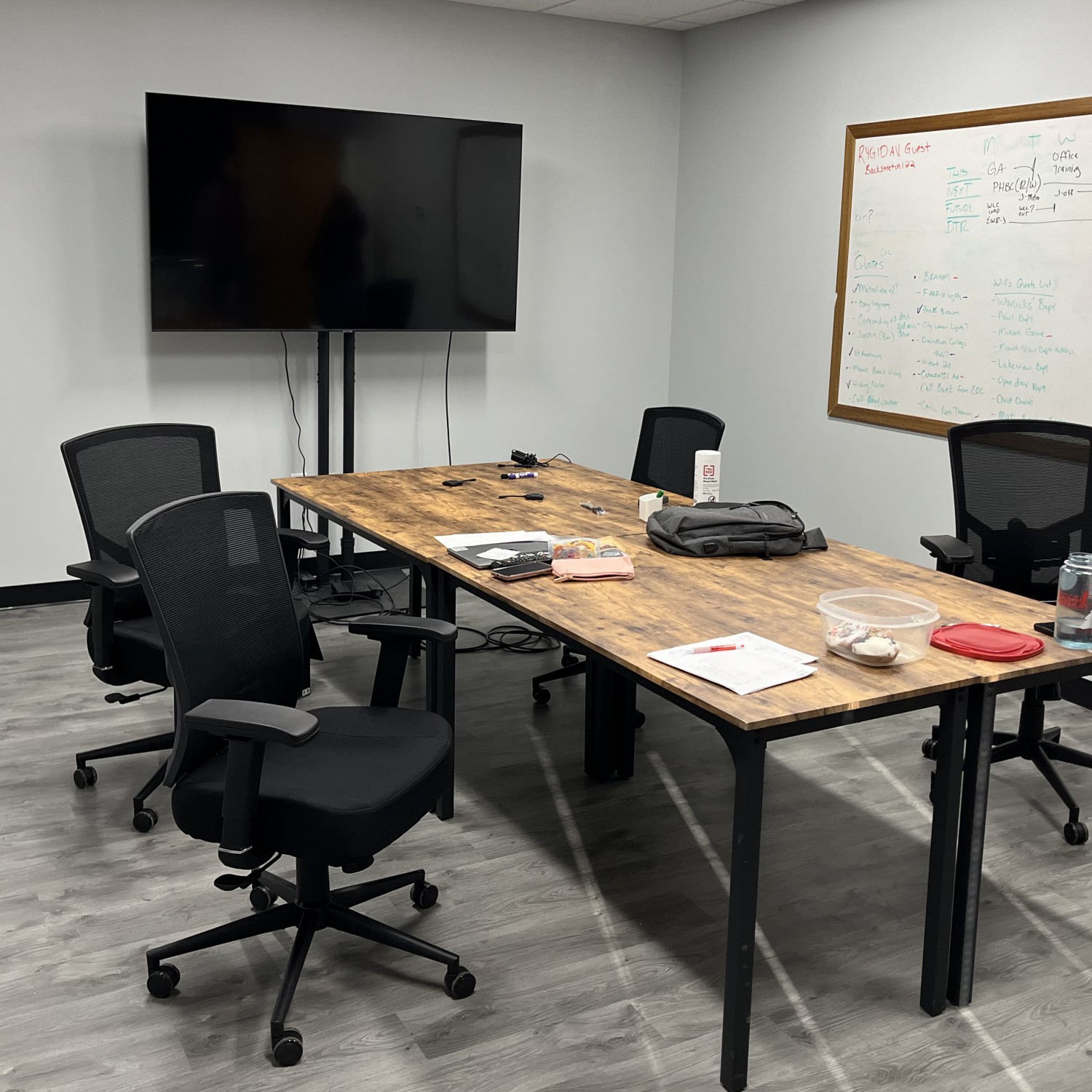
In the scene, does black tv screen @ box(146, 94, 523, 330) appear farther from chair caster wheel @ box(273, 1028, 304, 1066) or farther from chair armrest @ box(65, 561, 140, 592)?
chair caster wheel @ box(273, 1028, 304, 1066)

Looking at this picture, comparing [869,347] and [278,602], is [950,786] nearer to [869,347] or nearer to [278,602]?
[278,602]

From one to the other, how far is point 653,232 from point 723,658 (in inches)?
172

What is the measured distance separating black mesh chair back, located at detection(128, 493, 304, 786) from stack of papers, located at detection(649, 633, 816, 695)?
2.76ft

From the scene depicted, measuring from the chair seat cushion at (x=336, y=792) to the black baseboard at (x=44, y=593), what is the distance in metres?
3.07

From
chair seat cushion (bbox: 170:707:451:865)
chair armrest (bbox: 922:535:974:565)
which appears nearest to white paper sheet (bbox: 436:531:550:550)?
chair seat cushion (bbox: 170:707:451:865)

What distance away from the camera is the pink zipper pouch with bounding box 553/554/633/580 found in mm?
2963

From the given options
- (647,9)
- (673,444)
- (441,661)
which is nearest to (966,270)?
(673,444)

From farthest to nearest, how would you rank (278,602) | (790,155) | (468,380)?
(468,380) → (790,155) → (278,602)

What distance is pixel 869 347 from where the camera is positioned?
5.15 m

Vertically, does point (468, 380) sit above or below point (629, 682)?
above

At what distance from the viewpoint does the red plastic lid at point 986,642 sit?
2.37 meters

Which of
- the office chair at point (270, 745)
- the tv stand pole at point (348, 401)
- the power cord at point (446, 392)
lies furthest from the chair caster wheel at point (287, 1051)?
the power cord at point (446, 392)

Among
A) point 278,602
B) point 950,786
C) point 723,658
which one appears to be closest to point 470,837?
point 278,602

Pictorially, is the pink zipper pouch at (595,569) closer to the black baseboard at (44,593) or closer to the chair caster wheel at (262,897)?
the chair caster wheel at (262,897)
